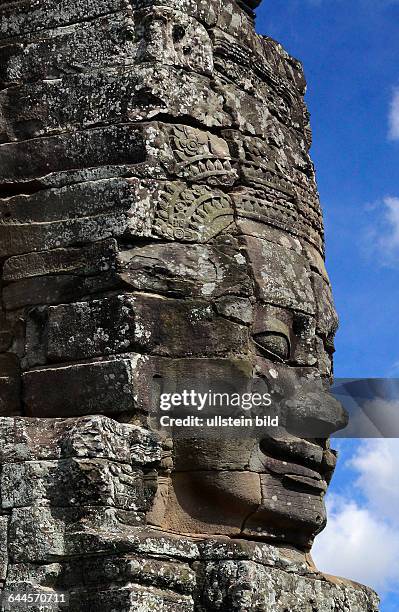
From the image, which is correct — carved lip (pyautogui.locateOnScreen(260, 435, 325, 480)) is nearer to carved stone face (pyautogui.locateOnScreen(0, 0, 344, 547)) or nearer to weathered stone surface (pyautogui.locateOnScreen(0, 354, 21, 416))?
carved stone face (pyautogui.locateOnScreen(0, 0, 344, 547))

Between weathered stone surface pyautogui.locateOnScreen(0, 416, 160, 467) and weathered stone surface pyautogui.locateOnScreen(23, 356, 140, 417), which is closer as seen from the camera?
weathered stone surface pyautogui.locateOnScreen(0, 416, 160, 467)

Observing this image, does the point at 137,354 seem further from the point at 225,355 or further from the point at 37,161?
the point at 37,161

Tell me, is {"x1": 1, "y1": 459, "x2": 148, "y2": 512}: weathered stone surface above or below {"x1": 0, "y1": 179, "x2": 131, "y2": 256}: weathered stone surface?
below

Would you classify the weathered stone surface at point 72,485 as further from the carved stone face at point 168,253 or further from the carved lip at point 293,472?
the carved lip at point 293,472

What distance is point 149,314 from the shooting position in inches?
336

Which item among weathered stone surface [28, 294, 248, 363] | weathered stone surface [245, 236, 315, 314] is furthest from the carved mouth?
weathered stone surface [245, 236, 315, 314]

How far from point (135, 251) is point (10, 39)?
81.7 inches

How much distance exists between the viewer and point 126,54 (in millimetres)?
9203

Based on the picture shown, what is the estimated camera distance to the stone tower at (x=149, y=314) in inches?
314

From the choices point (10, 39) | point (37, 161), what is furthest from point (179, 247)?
point (10, 39)

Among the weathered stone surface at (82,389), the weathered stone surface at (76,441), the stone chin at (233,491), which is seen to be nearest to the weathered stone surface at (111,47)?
the weathered stone surface at (82,389)

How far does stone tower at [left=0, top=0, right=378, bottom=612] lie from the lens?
7977 mm

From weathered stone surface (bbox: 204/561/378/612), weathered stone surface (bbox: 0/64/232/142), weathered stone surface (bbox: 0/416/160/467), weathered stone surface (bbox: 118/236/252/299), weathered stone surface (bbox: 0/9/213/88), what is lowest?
weathered stone surface (bbox: 204/561/378/612)

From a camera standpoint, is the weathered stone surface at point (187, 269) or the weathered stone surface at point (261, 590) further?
the weathered stone surface at point (187, 269)
